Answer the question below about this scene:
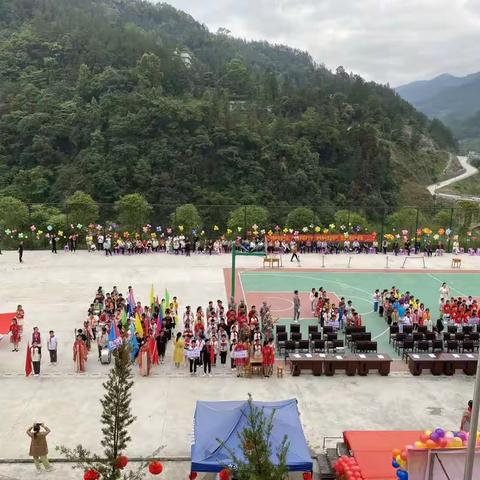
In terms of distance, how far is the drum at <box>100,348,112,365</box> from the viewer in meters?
17.0

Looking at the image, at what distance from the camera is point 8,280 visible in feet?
87.7

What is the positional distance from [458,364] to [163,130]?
50.4 m

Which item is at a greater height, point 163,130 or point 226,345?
point 163,130

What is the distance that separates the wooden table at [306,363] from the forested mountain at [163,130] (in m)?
41.7

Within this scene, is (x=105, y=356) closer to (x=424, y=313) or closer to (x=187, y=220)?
(x=424, y=313)

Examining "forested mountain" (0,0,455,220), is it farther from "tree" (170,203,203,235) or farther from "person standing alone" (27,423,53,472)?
"person standing alone" (27,423,53,472)

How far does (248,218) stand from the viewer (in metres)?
40.1

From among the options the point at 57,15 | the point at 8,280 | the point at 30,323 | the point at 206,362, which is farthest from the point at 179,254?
the point at 57,15

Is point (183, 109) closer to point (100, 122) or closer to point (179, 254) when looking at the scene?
point (100, 122)

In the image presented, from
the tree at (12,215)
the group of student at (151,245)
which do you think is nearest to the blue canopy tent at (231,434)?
the group of student at (151,245)

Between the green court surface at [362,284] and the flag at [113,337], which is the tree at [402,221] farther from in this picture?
the flag at [113,337]

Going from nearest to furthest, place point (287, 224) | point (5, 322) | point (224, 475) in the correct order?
point (224, 475)
point (5, 322)
point (287, 224)

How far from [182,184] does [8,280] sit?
34654 mm

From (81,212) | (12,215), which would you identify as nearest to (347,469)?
(81,212)
